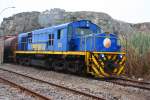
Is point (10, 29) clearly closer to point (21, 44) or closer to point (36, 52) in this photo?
point (21, 44)

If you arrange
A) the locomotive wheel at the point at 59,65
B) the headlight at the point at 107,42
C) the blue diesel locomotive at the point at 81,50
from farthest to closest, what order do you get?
the locomotive wheel at the point at 59,65, the headlight at the point at 107,42, the blue diesel locomotive at the point at 81,50

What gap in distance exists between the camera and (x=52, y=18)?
44438 millimetres

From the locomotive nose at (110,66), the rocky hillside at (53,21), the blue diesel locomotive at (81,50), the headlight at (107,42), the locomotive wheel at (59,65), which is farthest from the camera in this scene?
the rocky hillside at (53,21)

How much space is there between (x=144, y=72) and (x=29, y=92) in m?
8.02

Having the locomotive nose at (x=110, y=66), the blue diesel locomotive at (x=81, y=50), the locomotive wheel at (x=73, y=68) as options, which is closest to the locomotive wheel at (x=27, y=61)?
the blue diesel locomotive at (x=81, y=50)

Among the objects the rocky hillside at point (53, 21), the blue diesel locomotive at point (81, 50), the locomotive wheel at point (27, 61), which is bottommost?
the locomotive wheel at point (27, 61)

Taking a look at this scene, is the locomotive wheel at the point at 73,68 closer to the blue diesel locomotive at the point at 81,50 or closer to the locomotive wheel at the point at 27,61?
the blue diesel locomotive at the point at 81,50

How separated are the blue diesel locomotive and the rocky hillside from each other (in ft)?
50.0

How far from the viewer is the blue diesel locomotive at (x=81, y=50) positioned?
54.9 feet

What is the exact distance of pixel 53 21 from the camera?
143 feet

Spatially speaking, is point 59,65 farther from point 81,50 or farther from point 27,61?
Answer: point 27,61

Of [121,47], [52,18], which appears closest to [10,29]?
[52,18]

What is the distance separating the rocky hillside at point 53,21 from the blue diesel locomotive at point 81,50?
1524 centimetres

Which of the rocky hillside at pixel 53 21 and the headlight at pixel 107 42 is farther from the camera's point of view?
the rocky hillside at pixel 53 21
